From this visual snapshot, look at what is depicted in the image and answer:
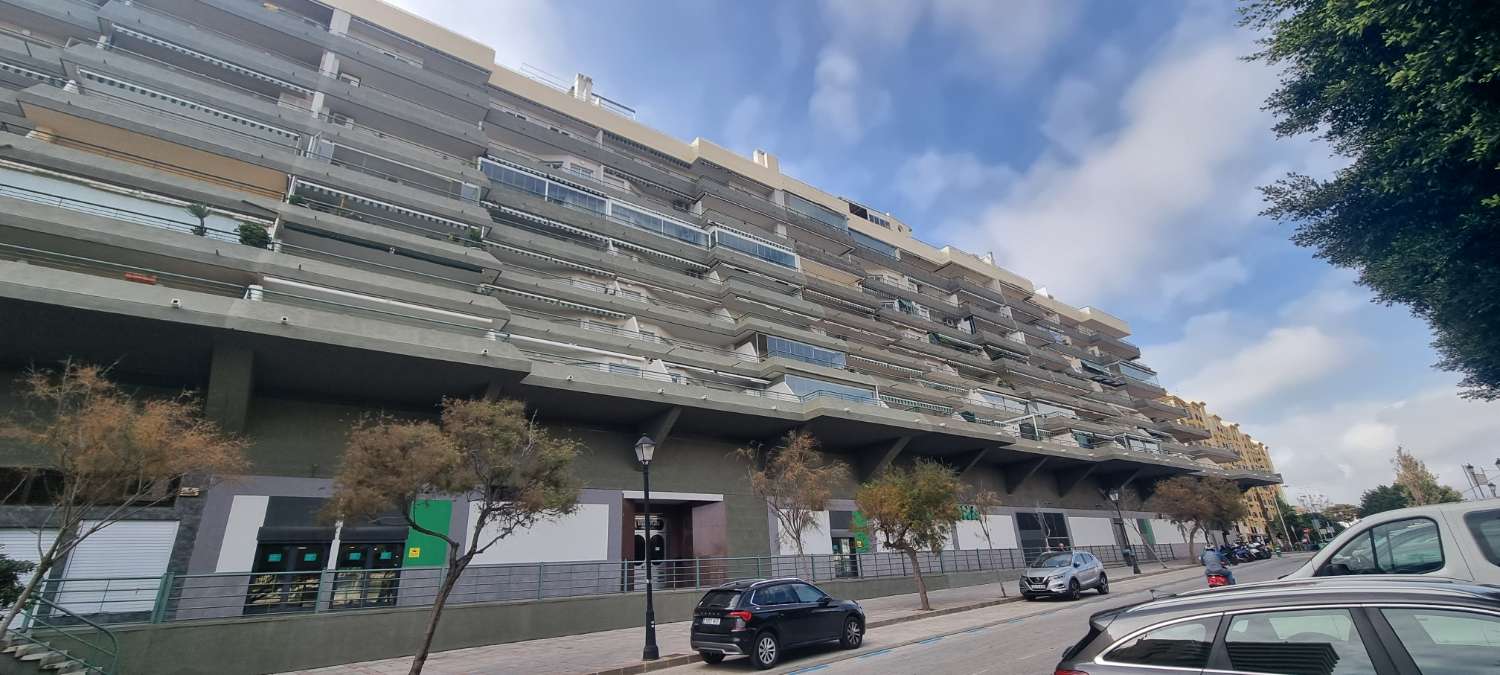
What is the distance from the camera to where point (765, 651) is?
37.6 ft

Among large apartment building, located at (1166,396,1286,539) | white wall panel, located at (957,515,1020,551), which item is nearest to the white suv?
white wall panel, located at (957,515,1020,551)

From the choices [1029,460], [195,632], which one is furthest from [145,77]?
[1029,460]

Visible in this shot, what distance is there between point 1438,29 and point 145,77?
34422mm

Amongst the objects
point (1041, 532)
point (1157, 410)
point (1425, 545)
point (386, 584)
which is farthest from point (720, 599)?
point (1157, 410)

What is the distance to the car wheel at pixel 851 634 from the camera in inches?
512

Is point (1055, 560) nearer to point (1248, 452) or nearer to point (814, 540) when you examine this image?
point (814, 540)

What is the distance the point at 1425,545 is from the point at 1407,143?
975 cm

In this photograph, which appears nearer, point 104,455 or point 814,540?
point 104,455

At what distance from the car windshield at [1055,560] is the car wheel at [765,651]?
44.6 ft

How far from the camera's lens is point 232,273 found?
20.0 meters

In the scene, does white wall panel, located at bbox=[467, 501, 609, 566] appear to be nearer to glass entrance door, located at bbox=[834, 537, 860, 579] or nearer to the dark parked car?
glass entrance door, located at bbox=[834, 537, 860, 579]

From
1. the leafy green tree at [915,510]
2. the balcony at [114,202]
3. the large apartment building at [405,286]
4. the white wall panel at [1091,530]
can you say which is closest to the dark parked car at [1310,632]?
the leafy green tree at [915,510]

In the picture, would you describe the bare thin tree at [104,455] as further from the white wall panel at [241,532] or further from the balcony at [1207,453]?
the balcony at [1207,453]

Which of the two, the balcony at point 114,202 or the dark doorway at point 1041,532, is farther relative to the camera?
the dark doorway at point 1041,532
